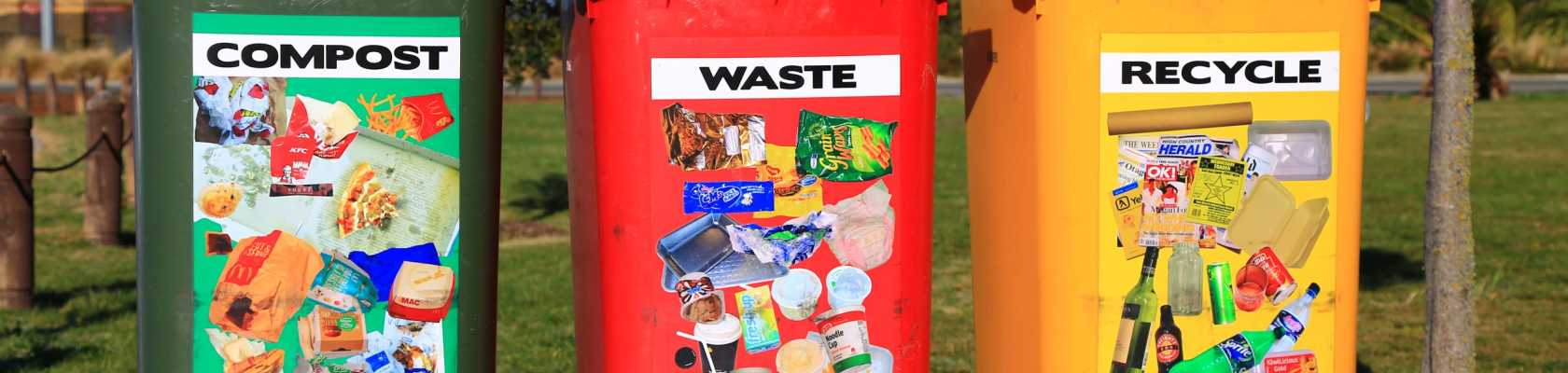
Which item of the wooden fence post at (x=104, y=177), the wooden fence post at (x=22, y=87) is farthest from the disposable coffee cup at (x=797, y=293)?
the wooden fence post at (x=22, y=87)

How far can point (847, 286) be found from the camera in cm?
418

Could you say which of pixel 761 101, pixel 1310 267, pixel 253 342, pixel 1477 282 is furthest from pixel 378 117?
pixel 1477 282

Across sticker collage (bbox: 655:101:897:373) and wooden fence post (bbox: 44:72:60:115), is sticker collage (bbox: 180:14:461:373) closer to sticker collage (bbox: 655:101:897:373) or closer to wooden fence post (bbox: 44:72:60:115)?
sticker collage (bbox: 655:101:897:373)

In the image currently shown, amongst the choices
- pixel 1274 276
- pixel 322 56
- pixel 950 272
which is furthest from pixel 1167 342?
pixel 950 272

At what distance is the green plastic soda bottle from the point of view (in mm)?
4285

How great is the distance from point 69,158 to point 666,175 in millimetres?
11952

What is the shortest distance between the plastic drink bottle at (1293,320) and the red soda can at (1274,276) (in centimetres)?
4

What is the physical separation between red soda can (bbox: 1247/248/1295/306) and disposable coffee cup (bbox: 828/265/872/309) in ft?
3.34

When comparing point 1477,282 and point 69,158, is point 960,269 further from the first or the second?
point 69,158

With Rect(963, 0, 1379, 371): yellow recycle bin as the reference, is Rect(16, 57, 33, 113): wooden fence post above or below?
above

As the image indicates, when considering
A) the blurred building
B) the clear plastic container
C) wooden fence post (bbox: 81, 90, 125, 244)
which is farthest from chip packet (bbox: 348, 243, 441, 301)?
the blurred building

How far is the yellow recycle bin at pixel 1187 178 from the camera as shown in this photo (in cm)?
411

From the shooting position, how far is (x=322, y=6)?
397 cm

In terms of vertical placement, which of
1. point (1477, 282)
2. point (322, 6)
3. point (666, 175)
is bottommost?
point (1477, 282)
